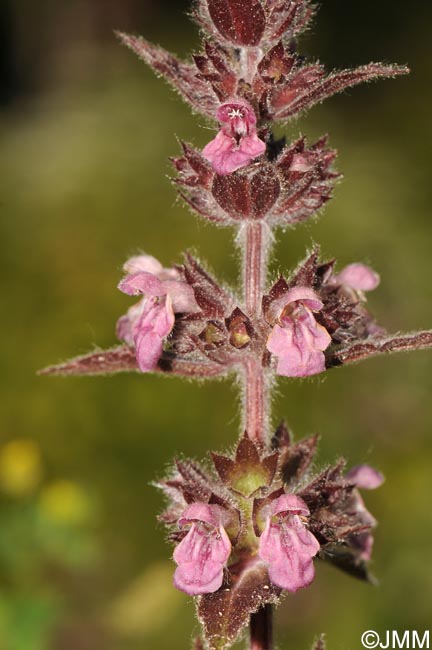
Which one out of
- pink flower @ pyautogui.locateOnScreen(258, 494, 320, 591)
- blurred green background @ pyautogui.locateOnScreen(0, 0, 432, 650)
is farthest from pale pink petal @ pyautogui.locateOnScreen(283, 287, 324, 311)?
blurred green background @ pyautogui.locateOnScreen(0, 0, 432, 650)

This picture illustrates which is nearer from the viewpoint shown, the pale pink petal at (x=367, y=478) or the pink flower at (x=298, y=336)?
the pink flower at (x=298, y=336)

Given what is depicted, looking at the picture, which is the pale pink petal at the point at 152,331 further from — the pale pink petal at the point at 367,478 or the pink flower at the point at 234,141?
the pale pink petal at the point at 367,478

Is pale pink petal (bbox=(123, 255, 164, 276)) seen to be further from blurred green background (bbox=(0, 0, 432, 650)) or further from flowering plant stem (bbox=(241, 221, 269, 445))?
blurred green background (bbox=(0, 0, 432, 650))

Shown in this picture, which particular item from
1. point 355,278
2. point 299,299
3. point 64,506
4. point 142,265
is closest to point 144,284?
point 142,265

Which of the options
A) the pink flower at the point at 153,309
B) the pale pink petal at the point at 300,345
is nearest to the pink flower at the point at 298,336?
the pale pink petal at the point at 300,345

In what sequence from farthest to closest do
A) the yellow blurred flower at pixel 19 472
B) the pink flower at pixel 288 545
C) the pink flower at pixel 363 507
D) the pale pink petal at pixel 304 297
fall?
the yellow blurred flower at pixel 19 472
the pink flower at pixel 363 507
the pale pink petal at pixel 304 297
the pink flower at pixel 288 545

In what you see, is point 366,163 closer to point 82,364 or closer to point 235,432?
point 235,432

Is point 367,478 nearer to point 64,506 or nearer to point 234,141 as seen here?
point 234,141
